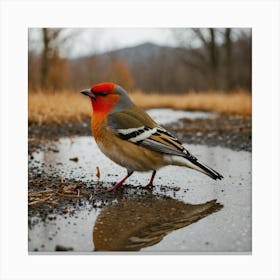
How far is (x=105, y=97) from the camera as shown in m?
2.67

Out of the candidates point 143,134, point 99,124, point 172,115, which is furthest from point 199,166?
point 172,115

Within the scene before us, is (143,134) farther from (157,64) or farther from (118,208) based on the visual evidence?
(157,64)

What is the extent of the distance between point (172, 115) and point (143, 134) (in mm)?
1024

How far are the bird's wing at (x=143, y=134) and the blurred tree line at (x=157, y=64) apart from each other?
406 mm

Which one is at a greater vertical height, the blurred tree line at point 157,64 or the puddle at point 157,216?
the blurred tree line at point 157,64

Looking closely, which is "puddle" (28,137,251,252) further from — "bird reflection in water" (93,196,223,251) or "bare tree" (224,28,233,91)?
"bare tree" (224,28,233,91)

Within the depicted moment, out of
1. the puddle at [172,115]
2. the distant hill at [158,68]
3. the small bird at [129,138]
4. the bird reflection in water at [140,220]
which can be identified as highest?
the distant hill at [158,68]

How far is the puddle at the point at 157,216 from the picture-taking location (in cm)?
237

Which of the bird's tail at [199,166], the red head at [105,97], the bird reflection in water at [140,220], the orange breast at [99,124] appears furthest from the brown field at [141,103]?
the bird reflection in water at [140,220]

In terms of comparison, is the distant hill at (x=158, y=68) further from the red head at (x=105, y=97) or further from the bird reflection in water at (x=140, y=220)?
the bird reflection in water at (x=140, y=220)

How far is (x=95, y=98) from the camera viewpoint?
105 inches
